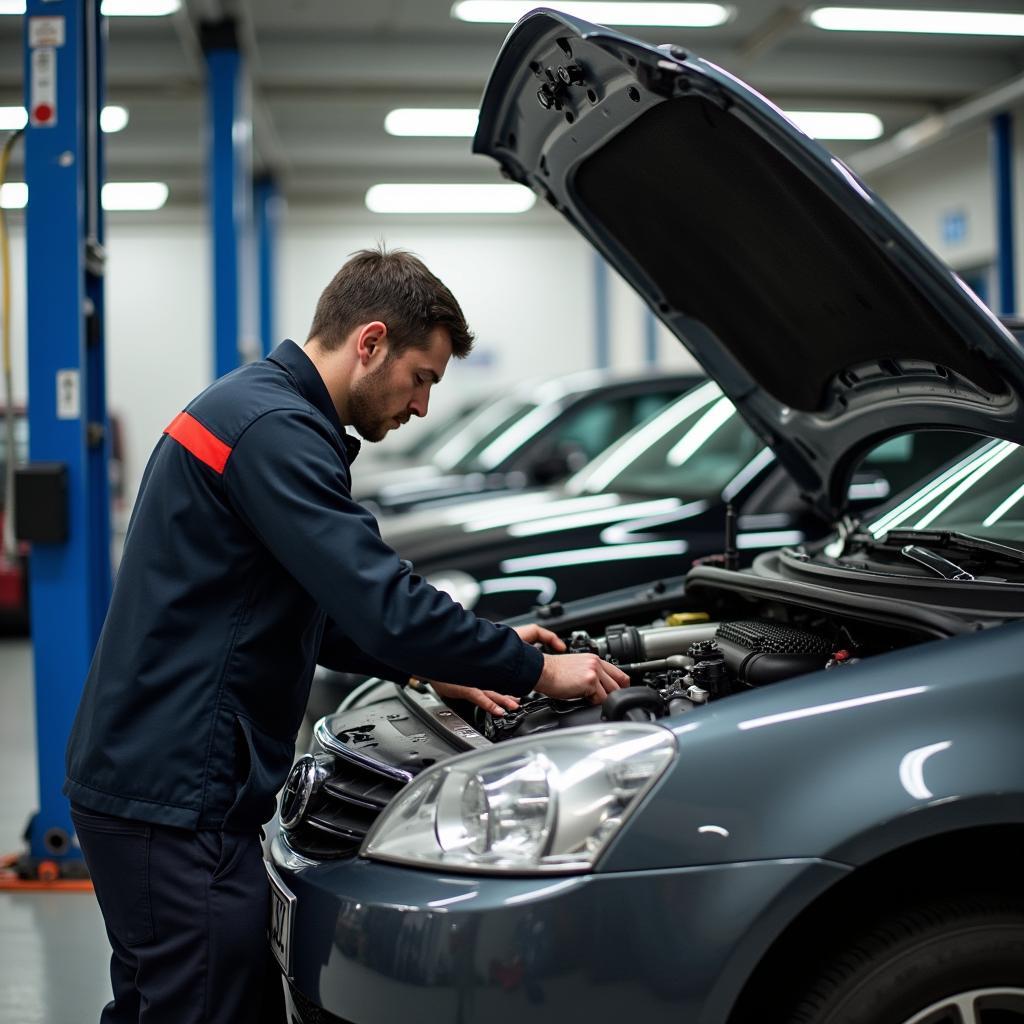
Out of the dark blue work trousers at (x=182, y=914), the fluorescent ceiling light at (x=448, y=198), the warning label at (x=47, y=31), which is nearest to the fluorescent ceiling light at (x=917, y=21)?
the fluorescent ceiling light at (x=448, y=198)

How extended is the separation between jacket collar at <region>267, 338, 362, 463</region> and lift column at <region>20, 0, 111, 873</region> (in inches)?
79.1

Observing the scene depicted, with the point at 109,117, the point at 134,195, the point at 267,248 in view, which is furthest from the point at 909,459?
the point at 134,195

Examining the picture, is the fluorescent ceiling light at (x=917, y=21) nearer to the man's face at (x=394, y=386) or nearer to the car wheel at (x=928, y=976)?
the man's face at (x=394, y=386)

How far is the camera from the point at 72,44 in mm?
3689

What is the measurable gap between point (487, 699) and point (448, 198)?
562 inches

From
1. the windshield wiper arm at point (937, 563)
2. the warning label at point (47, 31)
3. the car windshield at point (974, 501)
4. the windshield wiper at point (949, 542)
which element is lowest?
the windshield wiper arm at point (937, 563)

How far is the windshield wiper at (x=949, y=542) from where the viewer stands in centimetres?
216

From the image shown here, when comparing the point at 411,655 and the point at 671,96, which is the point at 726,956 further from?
the point at 671,96

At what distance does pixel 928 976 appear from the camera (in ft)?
5.23

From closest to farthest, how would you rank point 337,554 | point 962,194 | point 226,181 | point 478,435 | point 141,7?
point 337,554 → point 478,435 → point 141,7 → point 226,181 → point 962,194

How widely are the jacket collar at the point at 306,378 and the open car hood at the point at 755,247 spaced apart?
693mm

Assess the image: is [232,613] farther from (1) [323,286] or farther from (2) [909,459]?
(1) [323,286]

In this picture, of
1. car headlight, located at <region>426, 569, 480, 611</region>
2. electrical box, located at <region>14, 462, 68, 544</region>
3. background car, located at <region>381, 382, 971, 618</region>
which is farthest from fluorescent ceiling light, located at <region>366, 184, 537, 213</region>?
electrical box, located at <region>14, 462, 68, 544</region>

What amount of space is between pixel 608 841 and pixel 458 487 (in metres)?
4.93
